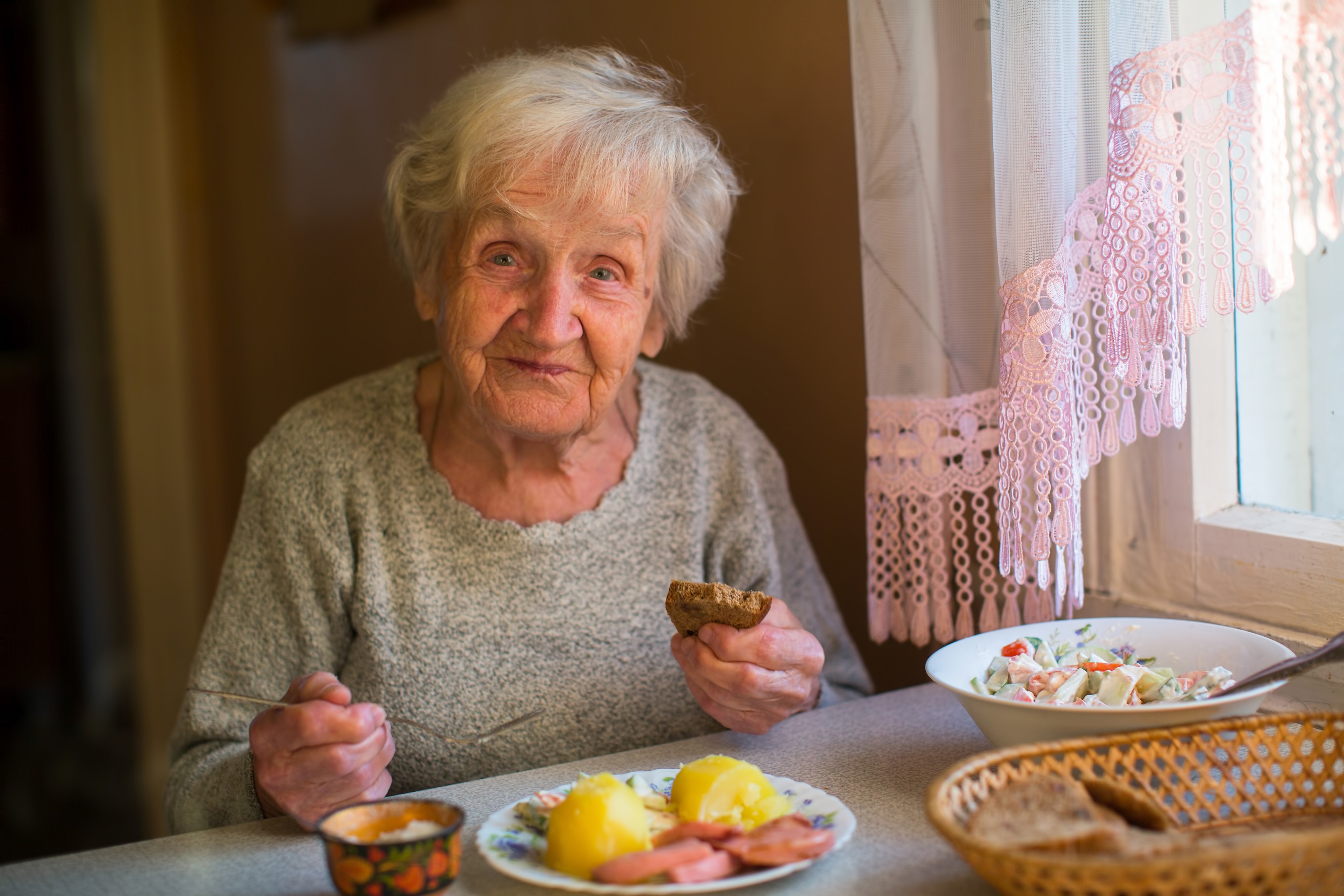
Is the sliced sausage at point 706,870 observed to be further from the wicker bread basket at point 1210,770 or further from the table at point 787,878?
the wicker bread basket at point 1210,770

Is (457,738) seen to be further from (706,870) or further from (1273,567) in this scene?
(1273,567)

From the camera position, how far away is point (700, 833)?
81 centimetres

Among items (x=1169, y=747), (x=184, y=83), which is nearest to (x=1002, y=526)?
(x=1169, y=747)

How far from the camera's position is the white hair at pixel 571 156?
1.22 meters

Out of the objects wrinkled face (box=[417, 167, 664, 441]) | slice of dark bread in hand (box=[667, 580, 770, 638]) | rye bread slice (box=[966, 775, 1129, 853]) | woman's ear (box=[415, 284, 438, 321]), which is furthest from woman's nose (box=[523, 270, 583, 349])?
rye bread slice (box=[966, 775, 1129, 853])

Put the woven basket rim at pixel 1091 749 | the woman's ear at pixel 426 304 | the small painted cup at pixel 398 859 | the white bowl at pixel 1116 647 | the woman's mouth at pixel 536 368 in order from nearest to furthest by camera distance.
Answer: the woven basket rim at pixel 1091 749
the small painted cup at pixel 398 859
the white bowl at pixel 1116 647
the woman's mouth at pixel 536 368
the woman's ear at pixel 426 304

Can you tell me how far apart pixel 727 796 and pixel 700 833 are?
5 cm

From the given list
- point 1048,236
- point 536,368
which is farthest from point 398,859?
point 1048,236

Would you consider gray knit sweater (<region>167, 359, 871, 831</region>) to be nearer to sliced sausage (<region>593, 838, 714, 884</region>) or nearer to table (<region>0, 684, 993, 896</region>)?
table (<region>0, 684, 993, 896</region>)

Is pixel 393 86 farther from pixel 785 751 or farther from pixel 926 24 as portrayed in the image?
pixel 785 751

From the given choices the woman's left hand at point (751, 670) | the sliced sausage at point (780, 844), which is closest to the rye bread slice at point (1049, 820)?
the sliced sausage at point (780, 844)

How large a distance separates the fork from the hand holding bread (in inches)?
7.0

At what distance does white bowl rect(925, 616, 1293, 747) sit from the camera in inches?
33.3

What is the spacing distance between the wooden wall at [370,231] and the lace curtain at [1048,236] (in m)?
0.35
